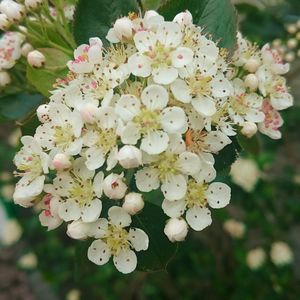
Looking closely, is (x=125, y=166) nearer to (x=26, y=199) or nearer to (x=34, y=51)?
(x=26, y=199)

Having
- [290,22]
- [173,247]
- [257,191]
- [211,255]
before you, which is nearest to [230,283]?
[211,255]

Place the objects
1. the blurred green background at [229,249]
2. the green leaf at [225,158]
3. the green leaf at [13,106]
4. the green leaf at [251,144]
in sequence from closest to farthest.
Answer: the green leaf at [225,158] < the green leaf at [251,144] < the green leaf at [13,106] < the blurred green background at [229,249]

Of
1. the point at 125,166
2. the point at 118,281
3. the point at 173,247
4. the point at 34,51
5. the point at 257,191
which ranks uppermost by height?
the point at 34,51

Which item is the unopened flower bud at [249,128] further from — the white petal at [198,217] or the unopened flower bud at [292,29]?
the unopened flower bud at [292,29]

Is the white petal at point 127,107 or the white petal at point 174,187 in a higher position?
the white petal at point 127,107

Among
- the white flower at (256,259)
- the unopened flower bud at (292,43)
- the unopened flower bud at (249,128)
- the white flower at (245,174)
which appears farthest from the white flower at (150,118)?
the white flower at (256,259)

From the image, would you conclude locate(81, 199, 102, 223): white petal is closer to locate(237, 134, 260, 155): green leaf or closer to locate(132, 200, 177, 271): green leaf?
locate(132, 200, 177, 271): green leaf
